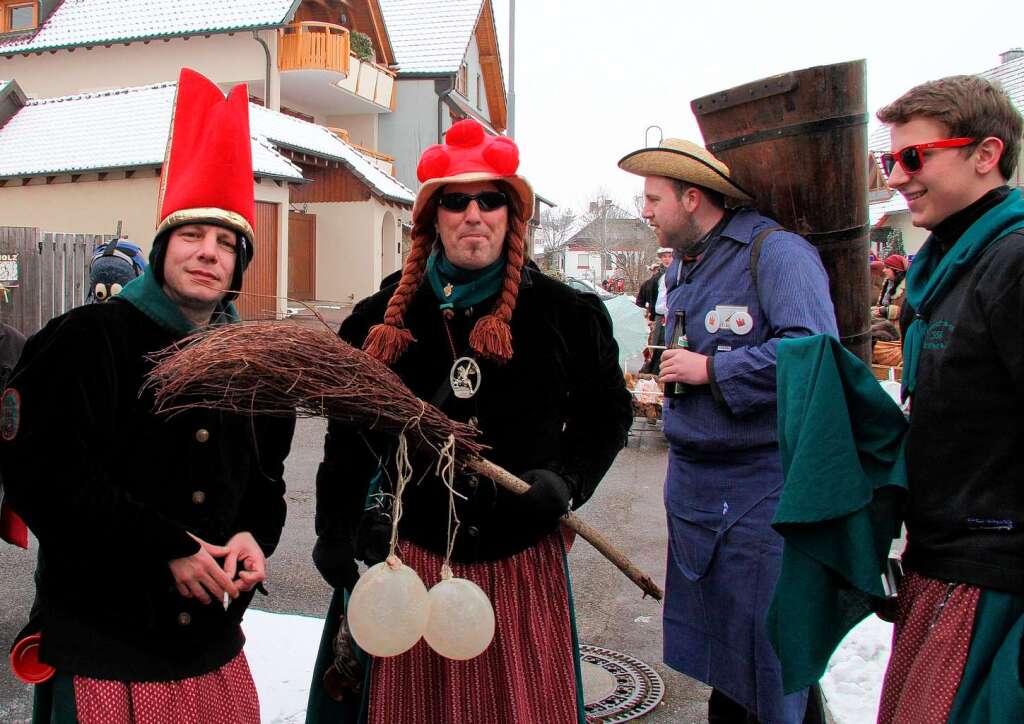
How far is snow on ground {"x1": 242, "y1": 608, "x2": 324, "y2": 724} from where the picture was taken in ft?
12.2

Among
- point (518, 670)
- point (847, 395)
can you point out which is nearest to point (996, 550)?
point (847, 395)

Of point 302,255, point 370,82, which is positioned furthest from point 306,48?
point 302,255

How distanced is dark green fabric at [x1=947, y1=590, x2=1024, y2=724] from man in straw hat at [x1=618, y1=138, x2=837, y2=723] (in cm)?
96

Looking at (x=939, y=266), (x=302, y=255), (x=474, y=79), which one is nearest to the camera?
(x=939, y=266)

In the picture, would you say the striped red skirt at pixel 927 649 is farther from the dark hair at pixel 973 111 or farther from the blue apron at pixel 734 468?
the dark hair at pixel 973 111

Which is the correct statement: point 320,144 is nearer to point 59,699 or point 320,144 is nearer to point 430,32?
point 430,32

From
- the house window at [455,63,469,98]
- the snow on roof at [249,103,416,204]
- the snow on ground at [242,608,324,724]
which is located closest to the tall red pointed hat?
the snow on ground at [242,608,324,724]

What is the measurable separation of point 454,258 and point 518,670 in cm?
118

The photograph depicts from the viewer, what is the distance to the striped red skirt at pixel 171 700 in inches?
79.7

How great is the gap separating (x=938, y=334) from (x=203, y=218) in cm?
180

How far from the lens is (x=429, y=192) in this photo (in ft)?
8.69

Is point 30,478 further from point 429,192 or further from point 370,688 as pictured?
point 429,192

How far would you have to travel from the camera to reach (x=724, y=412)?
2984 mm

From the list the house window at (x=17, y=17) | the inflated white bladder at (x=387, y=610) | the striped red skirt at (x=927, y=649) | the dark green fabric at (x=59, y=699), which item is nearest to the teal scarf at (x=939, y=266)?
the striped red skirt at (x=927, y=649)
